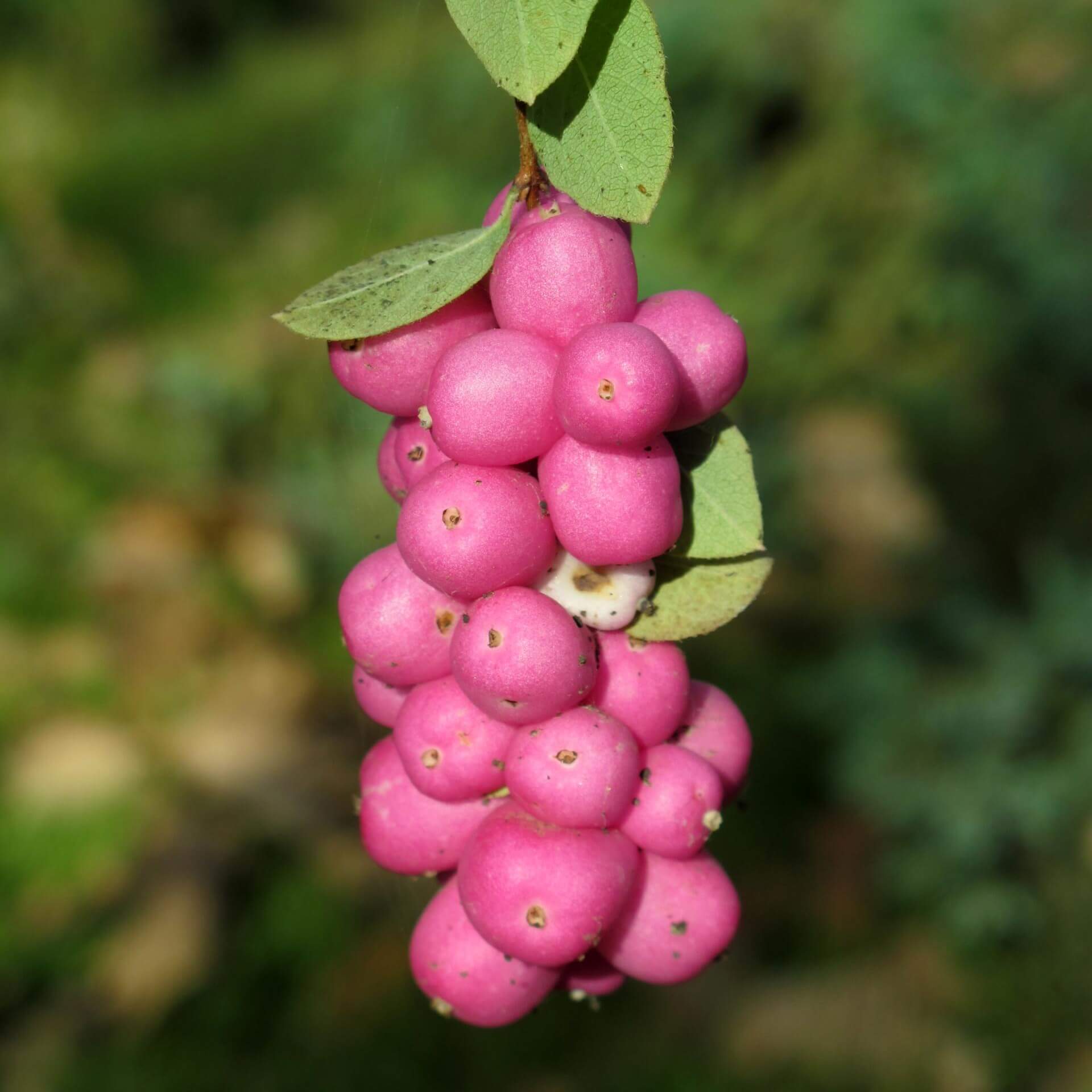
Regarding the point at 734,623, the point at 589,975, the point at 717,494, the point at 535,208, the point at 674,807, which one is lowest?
the point at 734,623

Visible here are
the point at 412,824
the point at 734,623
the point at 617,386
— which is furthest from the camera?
the point at 734,623

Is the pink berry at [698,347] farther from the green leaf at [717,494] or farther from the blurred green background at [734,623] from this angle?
the blurred green background at [734,623]

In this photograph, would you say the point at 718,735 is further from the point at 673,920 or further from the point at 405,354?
the point at 405,354

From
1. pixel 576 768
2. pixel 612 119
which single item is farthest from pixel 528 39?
pixel 576 768

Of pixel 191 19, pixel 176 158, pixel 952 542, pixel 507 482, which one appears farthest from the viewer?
pixel 191 19

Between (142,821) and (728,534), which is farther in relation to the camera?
(142,821)

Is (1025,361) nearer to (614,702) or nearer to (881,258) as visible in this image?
(881,258)

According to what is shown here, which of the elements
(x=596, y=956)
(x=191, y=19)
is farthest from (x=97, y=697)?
(x=191, y=19)
